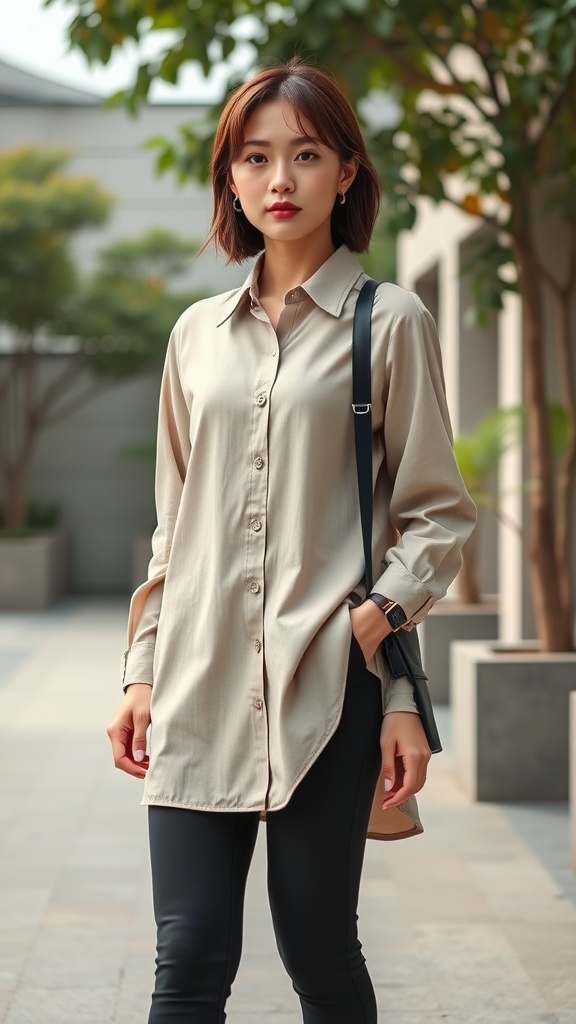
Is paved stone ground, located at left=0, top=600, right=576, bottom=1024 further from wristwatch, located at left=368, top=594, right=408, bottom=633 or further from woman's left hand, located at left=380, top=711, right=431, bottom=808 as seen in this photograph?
wristwatch, located at left=368, top=594, right=408, bottom=633

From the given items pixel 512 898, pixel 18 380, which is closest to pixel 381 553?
pixel 512 898

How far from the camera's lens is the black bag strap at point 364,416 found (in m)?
2.10

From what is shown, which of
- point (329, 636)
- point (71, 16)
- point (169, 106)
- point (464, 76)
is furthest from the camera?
point (169, 106)

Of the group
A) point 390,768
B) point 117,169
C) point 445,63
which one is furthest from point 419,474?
point 117,169

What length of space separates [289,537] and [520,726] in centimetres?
386

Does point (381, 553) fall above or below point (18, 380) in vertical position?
below

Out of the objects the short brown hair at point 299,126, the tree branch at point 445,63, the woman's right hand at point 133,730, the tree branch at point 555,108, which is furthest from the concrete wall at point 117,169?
the woman's right hand at point 133,730

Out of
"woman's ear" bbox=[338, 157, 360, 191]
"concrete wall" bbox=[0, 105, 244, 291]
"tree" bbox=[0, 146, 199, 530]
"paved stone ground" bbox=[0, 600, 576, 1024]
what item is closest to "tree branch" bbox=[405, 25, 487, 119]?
"paved stone ground" bbox=[0, 600, 576, 1024]

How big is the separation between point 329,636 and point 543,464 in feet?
13.3

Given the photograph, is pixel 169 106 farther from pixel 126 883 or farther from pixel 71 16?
pixel 126 883

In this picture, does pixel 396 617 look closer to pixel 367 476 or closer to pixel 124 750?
pixel 367 476

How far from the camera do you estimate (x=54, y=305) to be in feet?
51.0

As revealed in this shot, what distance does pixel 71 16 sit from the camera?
203 inches

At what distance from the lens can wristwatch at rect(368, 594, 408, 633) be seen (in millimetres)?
2074
